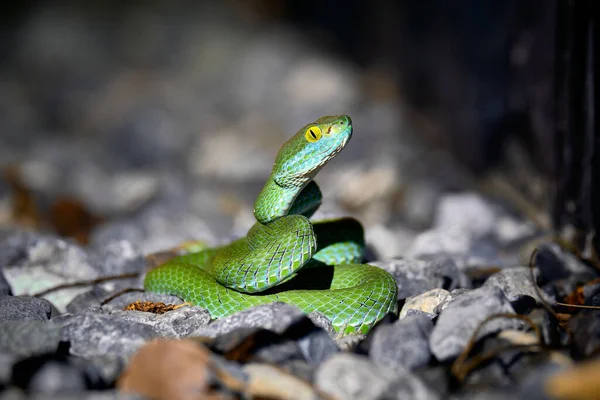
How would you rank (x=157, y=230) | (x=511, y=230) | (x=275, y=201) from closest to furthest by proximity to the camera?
(x=275, y=201), (x=511, y=230), (x=157, y=230)

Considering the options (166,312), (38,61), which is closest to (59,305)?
(166,312)

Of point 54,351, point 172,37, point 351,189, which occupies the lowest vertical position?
point 351,189

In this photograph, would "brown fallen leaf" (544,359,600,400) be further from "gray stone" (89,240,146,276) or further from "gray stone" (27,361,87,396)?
"gray stone" (89,240,146,276)

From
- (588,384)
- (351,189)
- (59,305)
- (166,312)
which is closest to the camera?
(588,384)

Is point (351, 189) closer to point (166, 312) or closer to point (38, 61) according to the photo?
point (166, 312)

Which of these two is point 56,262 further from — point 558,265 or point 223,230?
point 558,265

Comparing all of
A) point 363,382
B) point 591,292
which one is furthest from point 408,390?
point 591,292
